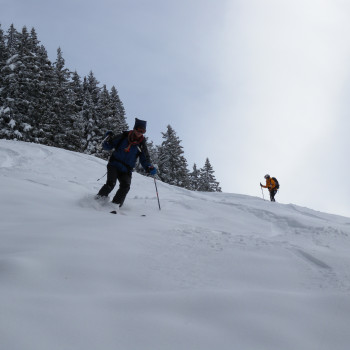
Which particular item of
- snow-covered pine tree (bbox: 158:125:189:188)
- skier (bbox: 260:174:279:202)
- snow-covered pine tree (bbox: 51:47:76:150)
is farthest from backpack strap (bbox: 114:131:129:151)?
snow-covered pine tree (bbox: 158:125:189:188)

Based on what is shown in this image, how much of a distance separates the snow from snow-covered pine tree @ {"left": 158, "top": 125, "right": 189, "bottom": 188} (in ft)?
105

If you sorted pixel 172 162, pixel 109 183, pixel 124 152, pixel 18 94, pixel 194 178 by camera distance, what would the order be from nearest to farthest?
pixel 109 183 < pixel 124 152 < pixel 18 94 < pixel 172 162 < pixel 194 178

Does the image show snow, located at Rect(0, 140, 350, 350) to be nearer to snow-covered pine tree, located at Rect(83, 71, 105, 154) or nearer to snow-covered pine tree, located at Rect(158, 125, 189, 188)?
snow-covered pine tree, located at Rect(83, 71, 105, 154)

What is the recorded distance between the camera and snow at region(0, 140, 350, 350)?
5.57ft

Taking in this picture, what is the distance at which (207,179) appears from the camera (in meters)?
43.4

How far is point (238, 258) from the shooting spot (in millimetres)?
3062

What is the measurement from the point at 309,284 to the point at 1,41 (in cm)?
3640

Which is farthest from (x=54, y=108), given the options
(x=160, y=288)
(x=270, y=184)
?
(x=160, y=288)

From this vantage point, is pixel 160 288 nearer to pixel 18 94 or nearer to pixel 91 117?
pixel 18 94

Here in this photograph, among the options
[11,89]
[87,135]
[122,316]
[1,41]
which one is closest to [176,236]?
[122,316]

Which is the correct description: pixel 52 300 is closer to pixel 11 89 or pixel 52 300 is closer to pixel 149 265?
pixel 149 265

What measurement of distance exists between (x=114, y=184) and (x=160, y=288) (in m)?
4.15

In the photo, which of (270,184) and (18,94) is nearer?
(270,184)

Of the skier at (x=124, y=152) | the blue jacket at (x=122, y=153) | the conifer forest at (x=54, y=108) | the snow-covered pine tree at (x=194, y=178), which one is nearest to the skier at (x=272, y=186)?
the skier at (x=124, y=152)
